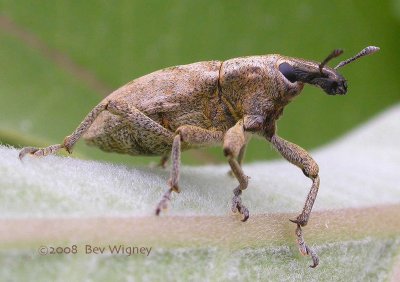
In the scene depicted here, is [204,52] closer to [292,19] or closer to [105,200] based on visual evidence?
[292,19]

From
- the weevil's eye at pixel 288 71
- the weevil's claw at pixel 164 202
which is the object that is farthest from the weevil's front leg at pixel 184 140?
the weevil's eye at pixel 288 71

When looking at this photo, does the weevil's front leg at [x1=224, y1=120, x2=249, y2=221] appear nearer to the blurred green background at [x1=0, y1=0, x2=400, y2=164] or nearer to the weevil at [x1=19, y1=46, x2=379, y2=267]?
the weevil at [x1=19, y1=46, x2=379, y2=267]

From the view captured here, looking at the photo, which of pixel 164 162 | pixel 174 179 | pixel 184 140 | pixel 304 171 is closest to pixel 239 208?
pixel 174 179

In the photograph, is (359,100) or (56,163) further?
(359,100)

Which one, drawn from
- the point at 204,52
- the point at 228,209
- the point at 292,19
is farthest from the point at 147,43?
the point at 228,209

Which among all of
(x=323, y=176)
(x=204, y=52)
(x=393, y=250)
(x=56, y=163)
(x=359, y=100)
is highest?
(x=204, y=52)

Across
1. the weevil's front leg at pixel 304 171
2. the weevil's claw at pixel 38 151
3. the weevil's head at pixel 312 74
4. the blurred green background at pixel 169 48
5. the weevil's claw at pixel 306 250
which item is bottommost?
the weevil's claw at pixel 306 250

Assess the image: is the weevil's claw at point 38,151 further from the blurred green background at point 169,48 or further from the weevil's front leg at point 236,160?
the blurred green background at point 169,48

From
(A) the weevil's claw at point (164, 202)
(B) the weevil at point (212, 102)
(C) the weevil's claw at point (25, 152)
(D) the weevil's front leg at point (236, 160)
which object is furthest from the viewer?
(B) the weevil at point (212, 102)
